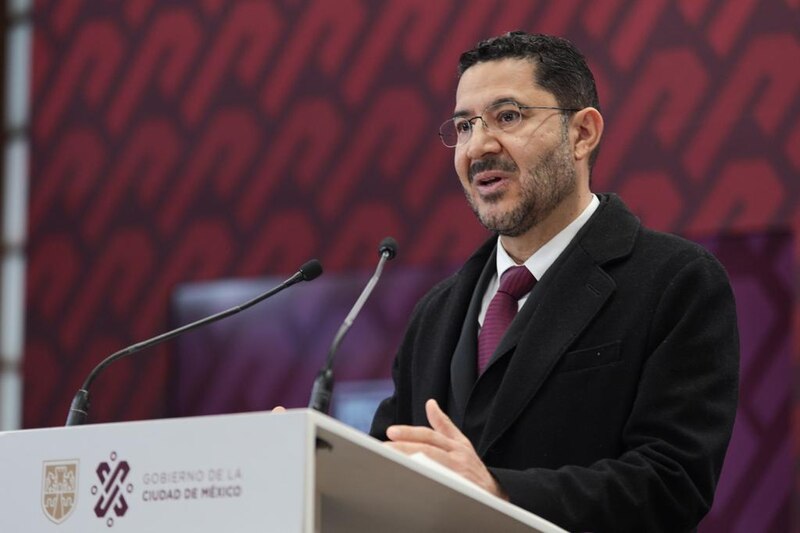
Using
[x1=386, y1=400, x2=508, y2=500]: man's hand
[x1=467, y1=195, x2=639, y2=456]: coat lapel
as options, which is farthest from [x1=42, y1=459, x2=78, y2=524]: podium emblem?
[x1=467, y1=195, x2=639, y2=456]: coat lapel

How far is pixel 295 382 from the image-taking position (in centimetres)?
478

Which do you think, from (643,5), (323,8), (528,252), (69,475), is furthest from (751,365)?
(69,475)

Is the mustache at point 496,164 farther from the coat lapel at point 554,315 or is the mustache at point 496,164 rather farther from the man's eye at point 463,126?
the coat lapel at point 554,315

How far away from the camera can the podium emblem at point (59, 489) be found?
1.53 metres

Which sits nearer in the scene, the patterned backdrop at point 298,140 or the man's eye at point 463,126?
the man's eye at point 463,126

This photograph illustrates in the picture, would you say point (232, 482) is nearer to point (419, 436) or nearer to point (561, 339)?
point (419, 436)

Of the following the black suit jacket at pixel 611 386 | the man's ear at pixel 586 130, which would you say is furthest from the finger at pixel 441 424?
the man's ear at pixel 586 130

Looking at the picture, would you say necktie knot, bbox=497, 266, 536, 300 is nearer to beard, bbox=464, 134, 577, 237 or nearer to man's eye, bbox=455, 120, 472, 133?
beard, bbox=464, 134, 577, 237

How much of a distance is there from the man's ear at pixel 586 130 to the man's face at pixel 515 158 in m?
0.05

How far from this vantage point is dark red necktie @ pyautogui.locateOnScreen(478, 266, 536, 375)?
7.37 feet

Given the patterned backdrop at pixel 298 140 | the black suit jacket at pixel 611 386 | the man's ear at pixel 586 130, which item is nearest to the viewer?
the black suit jacket at pixel 611 386

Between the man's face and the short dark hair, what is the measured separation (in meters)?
0.02

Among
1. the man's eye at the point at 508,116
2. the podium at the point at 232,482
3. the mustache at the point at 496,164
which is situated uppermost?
the man's eye at the point at 508,116

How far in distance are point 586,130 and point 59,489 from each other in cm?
131
